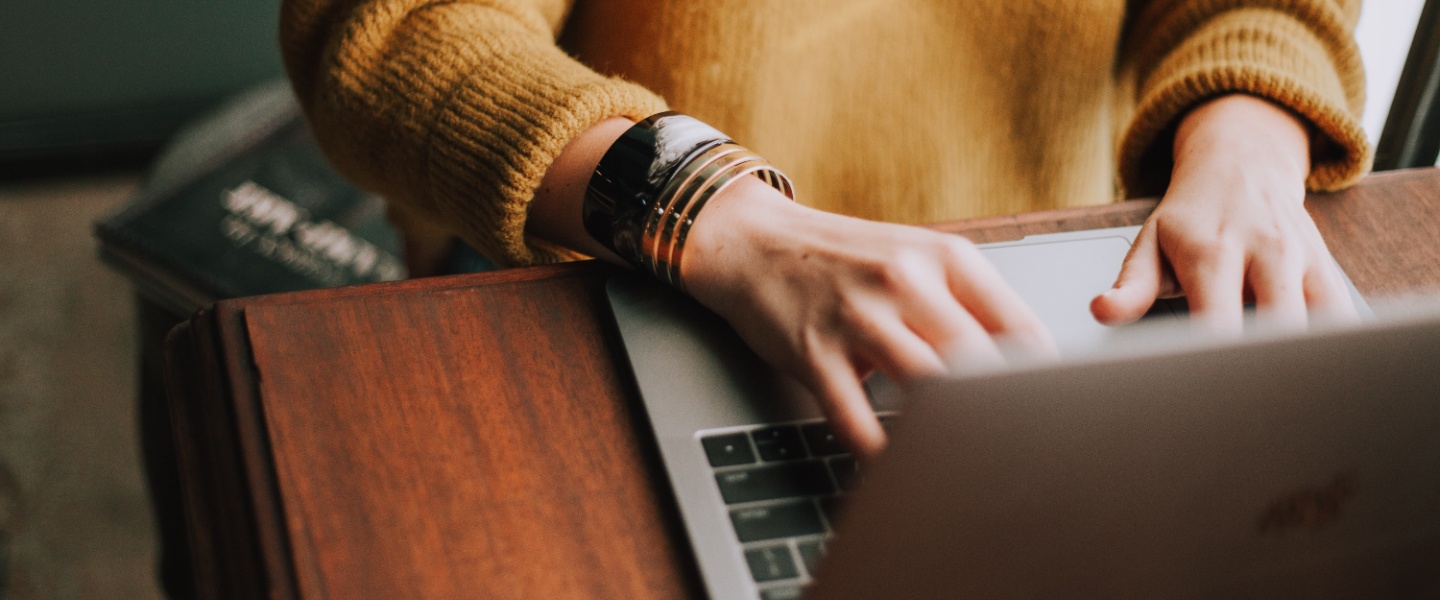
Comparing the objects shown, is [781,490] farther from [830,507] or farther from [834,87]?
[834,87]

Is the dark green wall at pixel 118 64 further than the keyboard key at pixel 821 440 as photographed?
Yes

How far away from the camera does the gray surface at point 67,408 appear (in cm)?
121

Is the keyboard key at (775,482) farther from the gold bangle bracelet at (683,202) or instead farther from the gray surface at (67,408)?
the gray surface at (67,408)

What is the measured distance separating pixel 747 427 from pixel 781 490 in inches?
1.4

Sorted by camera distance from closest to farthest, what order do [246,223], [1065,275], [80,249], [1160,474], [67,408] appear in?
[1160,474], [1065,275], [246,223], [67,408], [80,249]

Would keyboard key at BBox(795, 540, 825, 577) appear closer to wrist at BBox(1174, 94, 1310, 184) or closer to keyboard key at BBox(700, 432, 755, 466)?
keyboard key at BBox(700, 432, 755, 466)

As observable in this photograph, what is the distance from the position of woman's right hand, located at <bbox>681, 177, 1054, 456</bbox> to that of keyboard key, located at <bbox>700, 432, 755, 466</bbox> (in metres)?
0.04

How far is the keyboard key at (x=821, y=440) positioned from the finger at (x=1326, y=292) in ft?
0.81

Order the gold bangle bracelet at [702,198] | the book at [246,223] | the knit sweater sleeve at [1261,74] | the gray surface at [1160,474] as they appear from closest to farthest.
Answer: the gray surface at [1160,474], the gold bangle bracelet at [702,198], the knit sweater sleeve at [1261,74], the book at [246,223]

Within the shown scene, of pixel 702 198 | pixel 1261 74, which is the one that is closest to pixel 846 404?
pixel 702 198

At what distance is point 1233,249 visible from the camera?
0.48m

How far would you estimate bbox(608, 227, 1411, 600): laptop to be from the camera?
36 centimetres

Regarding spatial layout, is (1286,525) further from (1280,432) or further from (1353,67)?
(1353,67)

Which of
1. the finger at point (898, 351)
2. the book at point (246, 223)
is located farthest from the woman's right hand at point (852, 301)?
the book at point (246, 223)
